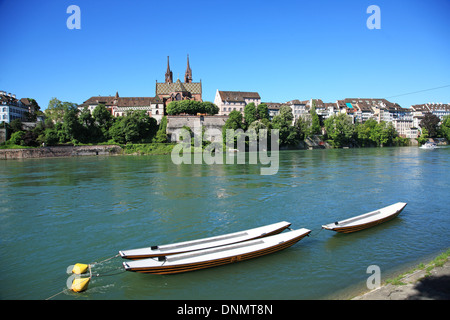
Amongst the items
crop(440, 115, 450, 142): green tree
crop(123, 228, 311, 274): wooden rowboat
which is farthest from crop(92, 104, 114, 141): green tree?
crop(440, 115, 450, 142): green tree

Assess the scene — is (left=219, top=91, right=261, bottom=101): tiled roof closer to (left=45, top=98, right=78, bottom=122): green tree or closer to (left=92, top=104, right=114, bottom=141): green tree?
(left=92, top=104, right=114, bottom=141): green tree

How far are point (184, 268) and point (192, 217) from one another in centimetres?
792

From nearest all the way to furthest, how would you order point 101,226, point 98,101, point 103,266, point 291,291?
point 291,291, point 103,266, point 101,226, point 98,101

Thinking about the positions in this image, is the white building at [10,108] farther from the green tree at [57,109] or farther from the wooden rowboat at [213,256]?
the wooden rowboat at [213,256]

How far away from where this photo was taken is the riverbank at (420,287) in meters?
7.21

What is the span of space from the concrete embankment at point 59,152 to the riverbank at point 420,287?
82.9 m

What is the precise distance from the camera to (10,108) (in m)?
94.2

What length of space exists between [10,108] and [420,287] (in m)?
115

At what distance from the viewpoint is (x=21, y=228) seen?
16516 millimetres

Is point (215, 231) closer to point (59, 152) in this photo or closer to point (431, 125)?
point (59, 152)

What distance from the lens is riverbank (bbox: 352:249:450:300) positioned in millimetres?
7208

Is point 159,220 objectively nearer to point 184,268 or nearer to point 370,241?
point 184,268

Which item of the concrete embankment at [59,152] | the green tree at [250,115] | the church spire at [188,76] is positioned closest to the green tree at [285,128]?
the green tree at [250,115]
